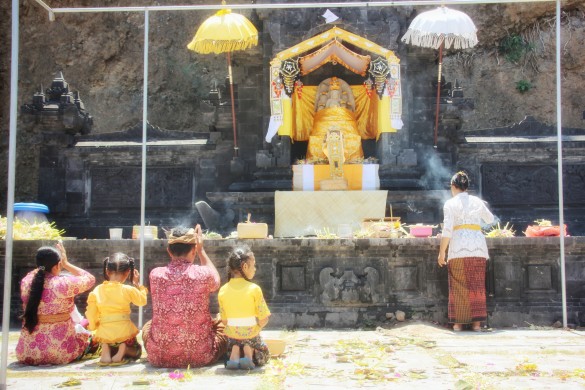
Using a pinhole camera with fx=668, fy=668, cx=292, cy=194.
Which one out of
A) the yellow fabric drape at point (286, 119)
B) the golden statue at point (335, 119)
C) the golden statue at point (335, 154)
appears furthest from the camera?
the golden statue at point (335, 119)

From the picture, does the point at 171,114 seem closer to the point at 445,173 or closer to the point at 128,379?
the point at 445,173

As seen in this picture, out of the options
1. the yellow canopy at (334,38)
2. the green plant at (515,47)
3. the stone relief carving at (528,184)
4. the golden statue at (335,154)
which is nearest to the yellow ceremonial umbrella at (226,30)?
the yellow canopy at (334,38)

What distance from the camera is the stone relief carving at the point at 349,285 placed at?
903 centimetres

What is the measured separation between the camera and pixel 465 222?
838cm

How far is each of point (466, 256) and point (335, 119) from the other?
6.85m

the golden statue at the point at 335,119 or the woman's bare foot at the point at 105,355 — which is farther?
the golden statue at the point at 335,119

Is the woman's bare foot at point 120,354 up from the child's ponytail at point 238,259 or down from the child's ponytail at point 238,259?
down

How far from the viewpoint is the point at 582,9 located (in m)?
26.2

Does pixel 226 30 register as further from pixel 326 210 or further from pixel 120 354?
pixel 120 354

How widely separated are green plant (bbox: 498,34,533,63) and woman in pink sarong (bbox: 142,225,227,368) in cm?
2248

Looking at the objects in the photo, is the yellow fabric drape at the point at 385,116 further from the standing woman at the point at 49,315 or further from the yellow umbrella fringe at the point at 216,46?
the standing woman at the point at 49,315

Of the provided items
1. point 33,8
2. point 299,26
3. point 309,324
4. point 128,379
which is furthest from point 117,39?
point 128,379

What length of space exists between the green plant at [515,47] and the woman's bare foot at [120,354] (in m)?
23.0

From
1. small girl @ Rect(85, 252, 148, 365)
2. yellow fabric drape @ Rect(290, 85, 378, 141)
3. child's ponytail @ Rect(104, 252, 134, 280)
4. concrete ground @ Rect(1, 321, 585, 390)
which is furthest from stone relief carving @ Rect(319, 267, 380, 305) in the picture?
yellow fabric drape @ Rect(290, 85, 378, 141)
